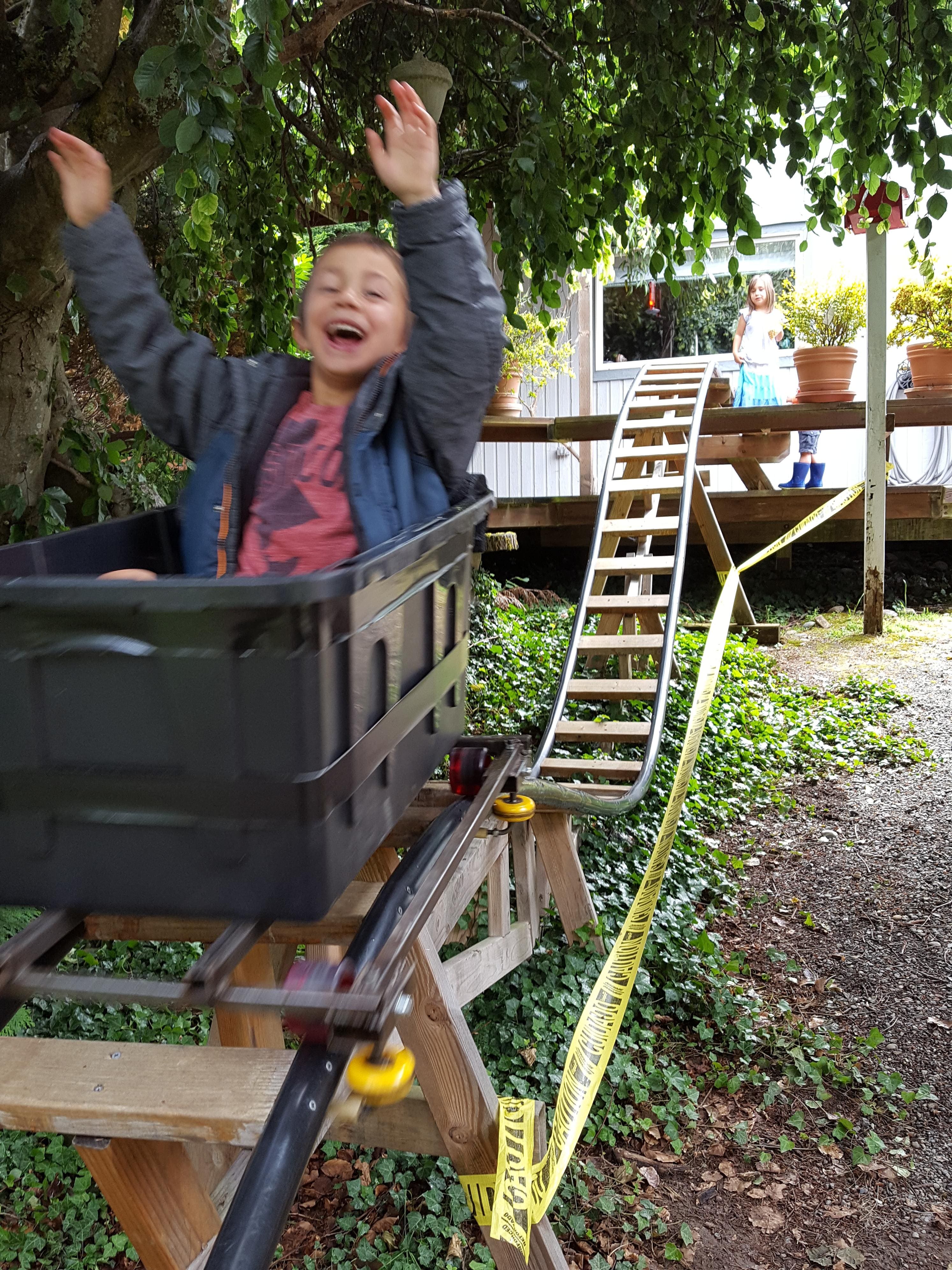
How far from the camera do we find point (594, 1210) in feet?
7.49

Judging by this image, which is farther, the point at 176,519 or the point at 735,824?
the point at 735,824

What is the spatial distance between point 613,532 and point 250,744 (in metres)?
4.20

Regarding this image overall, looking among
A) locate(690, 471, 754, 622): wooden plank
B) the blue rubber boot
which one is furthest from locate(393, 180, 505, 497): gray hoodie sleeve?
the blue rubber boot

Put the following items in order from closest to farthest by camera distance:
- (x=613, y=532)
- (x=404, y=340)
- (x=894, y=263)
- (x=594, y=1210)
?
(x=404, y=340), (x=594, y=1210), (x=613, y=532), (x=894, y=263)

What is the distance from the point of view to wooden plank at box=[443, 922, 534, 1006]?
1.98 metres

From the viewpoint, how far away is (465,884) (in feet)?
6.53

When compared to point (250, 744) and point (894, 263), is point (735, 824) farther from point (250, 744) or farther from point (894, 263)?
point (894, 263)

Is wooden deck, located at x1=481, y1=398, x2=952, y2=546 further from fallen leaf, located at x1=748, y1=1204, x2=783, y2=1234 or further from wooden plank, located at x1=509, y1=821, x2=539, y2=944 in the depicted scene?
fallen leaf, located at x1=748, y1=1204, x2=783, y2=1234

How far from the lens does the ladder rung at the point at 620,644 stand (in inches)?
171

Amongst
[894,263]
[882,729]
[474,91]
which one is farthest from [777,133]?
[894,263]

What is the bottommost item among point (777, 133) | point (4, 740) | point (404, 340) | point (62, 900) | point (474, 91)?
point (62, 900)

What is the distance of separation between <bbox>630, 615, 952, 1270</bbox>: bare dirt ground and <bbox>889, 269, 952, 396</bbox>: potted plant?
2.78m

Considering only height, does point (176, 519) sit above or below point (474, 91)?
below

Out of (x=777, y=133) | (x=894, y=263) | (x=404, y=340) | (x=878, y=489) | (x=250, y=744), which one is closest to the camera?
(x=250, y=744)
